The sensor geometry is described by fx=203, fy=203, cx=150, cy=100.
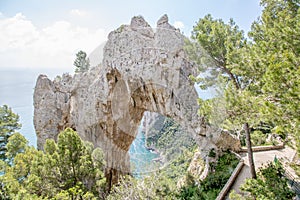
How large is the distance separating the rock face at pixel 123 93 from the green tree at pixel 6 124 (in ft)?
5.74

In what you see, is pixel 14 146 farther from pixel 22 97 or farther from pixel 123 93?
pixel 22 97

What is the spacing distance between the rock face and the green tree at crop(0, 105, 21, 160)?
1.75 metres

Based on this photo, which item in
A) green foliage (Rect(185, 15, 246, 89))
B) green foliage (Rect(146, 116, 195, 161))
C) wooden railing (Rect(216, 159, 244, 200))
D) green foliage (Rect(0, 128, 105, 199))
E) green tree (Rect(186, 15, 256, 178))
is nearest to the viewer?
green tree (Rect(186, 15, 256, 178))

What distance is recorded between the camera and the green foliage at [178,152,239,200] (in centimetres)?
813

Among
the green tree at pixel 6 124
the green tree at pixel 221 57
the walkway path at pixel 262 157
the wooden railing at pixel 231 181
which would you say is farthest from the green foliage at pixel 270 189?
the green tree at pixel 6 124

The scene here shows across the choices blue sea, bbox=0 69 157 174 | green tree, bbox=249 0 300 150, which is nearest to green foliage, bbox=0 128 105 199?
green tree, bbox=249 0 300 150

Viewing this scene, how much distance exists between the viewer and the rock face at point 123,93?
1170cm

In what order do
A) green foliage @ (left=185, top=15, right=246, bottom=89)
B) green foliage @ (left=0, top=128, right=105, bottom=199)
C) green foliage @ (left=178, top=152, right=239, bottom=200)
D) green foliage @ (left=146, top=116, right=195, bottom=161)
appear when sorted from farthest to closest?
green foliage @ (left=146, top=116, right=195, bottom=161) < green foliage @ (left=178, top=152, right=239, bottom=200) < green foliage @ (left=0, top=128, right=105, bottom=199) < green foliage @ (left=185, top=15, right=246, bottom=89)

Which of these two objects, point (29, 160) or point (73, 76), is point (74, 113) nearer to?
point (73, 76)

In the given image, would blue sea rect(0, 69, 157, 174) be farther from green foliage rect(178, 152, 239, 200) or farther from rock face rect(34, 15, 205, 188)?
green foliage rect(178, 152, 239, 200)

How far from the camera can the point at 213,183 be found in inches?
348

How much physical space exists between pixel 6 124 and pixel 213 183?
13441mm

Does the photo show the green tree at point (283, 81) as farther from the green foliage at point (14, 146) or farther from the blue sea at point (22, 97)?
the blue sea at point (22, 97)

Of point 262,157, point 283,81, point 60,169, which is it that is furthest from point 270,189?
point 60,169
